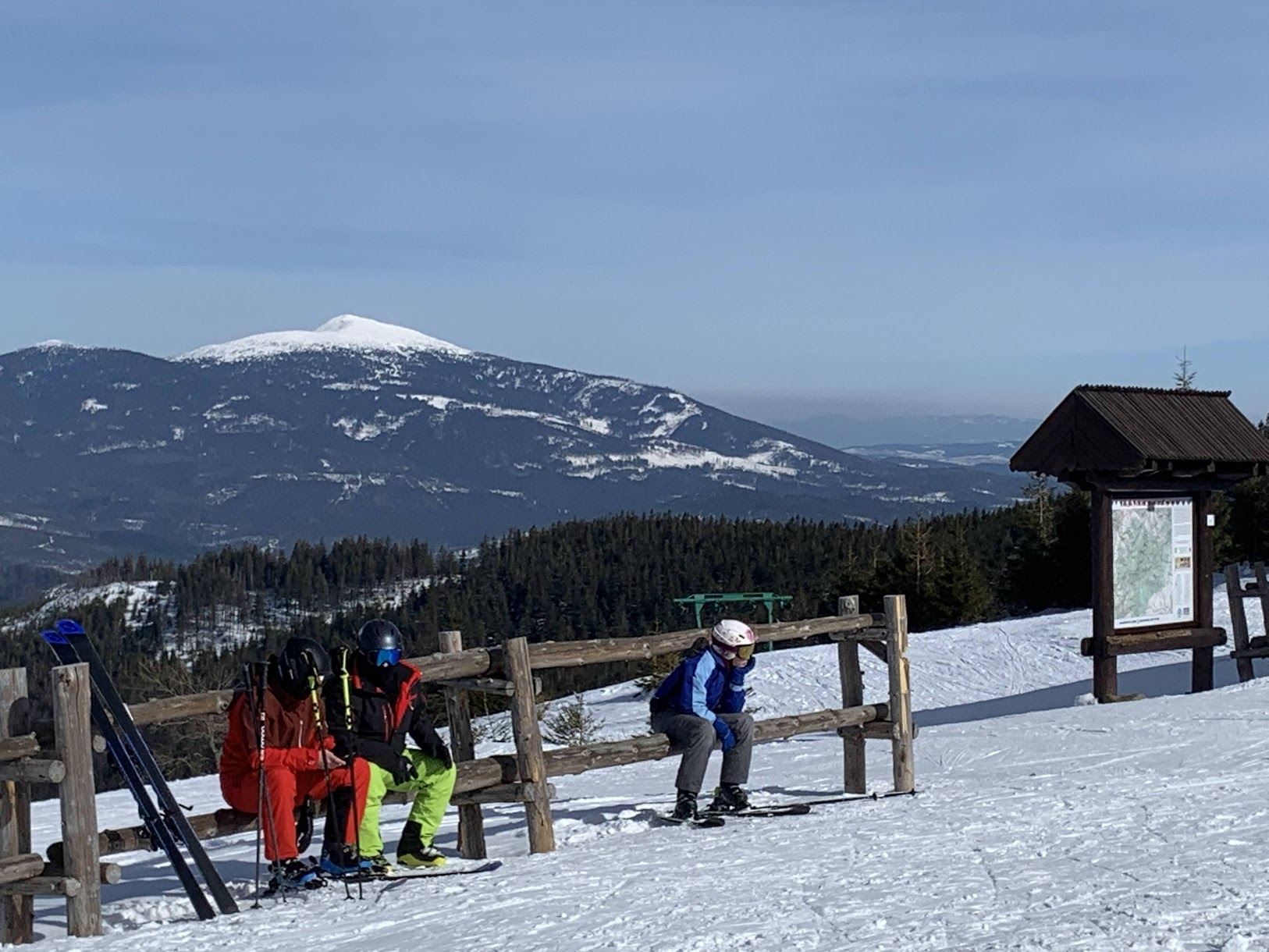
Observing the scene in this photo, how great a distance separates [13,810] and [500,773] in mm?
2815

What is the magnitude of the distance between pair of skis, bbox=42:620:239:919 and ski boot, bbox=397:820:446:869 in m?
1.17

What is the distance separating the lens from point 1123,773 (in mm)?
11961

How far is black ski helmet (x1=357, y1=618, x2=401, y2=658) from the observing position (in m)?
8.47

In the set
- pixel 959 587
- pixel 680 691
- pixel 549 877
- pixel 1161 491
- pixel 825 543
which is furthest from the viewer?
pixel 825 543

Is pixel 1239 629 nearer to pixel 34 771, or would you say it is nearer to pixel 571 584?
pixel 34 771

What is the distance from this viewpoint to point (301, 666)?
8.12 m

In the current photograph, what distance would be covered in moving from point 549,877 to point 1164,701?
10290 mm

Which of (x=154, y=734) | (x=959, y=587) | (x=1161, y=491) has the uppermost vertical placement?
(x=1161, y=491)

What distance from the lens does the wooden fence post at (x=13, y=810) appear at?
7844mm

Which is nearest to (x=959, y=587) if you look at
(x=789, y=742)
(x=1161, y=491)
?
(x=1161, y=491)

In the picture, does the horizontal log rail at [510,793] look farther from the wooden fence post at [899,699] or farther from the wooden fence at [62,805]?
the wooden fence post at [899,699]

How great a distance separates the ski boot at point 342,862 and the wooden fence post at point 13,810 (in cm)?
153

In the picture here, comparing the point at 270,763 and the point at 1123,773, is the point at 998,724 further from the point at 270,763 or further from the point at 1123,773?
the point at 270,763

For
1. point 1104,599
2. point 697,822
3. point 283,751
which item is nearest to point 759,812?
point 697,822
